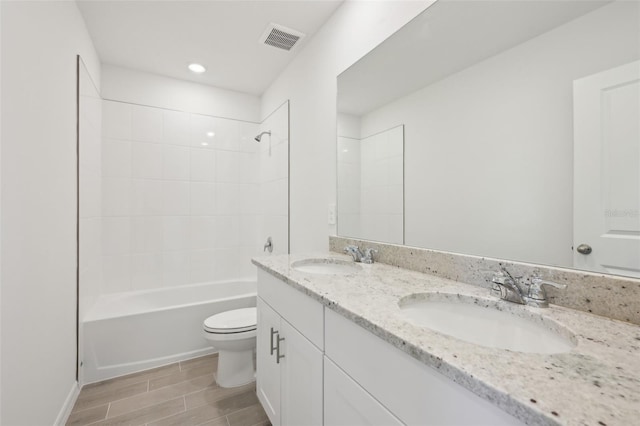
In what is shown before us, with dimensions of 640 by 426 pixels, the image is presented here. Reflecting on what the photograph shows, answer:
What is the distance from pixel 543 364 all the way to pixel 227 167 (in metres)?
2.91

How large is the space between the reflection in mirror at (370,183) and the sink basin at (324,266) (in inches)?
8.3

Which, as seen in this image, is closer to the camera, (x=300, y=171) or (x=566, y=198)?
(x=566, y=198)

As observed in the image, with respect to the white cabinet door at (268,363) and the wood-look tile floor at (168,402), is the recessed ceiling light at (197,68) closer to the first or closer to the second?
the white cabinet door at (268,363)

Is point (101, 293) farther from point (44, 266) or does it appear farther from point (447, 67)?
point (447, 67)

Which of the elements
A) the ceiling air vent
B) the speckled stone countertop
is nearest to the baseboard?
the speckled stone countertop

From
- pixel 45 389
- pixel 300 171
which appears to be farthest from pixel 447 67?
pixel 45 389

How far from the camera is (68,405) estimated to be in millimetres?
1574

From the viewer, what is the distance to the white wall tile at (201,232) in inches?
109

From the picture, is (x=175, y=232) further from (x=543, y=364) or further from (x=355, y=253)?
(x=543, y=364)

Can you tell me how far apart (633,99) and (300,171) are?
1.79m

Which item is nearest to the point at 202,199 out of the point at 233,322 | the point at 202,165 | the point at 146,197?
the point at 202,165

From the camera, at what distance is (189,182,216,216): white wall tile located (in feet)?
9.09

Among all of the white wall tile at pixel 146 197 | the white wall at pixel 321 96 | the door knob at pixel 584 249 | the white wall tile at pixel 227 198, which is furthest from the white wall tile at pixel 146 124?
the door knob at pixel 584 249

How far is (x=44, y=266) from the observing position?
1270mm
